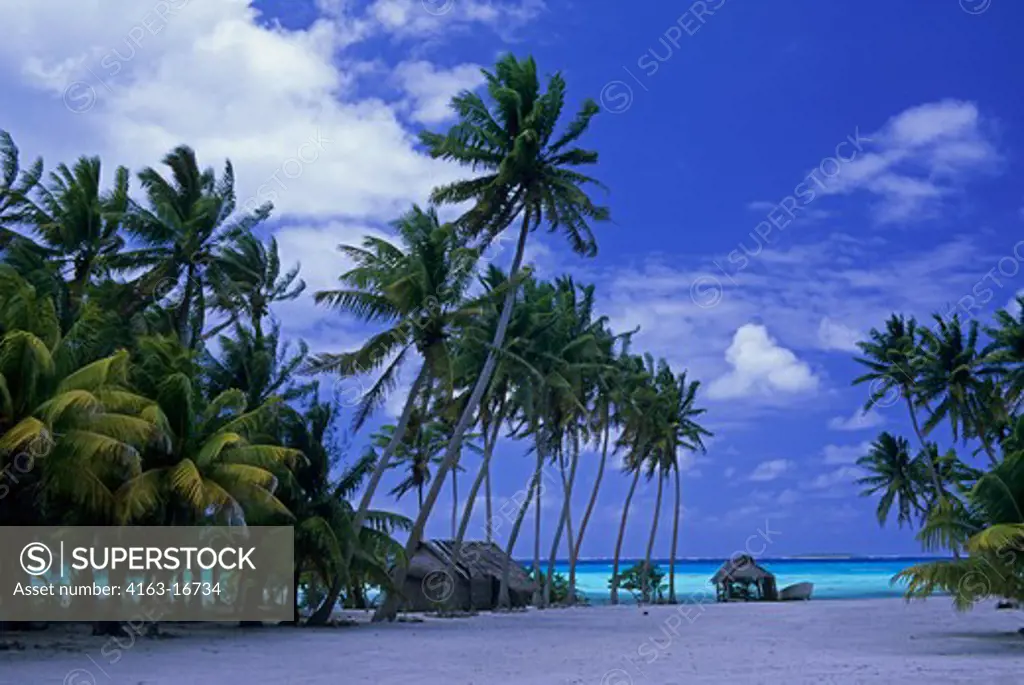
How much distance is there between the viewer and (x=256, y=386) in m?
23.9

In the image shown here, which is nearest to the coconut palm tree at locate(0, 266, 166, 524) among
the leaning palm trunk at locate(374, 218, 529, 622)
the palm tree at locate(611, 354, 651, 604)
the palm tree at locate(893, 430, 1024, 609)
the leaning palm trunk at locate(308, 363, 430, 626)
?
the leaning palm trunk at locate(308, 363, 430, 626)

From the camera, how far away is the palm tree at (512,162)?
2702 cm

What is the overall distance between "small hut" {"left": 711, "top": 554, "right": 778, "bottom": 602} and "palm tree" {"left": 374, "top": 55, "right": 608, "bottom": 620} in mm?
28822

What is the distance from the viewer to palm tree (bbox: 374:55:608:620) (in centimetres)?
2702

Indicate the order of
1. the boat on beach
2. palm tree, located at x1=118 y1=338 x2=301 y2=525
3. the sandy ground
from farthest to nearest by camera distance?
the boat on beach, palm tree, located at x1=118 y1=338 x2=301 y2=525, the sandy ground

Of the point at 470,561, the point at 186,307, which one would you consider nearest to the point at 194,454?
the point at 186,307

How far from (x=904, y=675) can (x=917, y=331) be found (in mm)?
35046

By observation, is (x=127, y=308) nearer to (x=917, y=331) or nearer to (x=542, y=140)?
(x=542, y=140)

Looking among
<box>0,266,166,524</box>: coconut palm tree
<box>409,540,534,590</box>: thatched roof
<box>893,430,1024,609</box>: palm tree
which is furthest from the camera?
<box>409,540,534,590</box>: thatched roof

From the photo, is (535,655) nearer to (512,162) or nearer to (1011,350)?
(512,162)

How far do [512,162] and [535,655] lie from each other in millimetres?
14417

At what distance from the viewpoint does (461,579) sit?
36188 mm

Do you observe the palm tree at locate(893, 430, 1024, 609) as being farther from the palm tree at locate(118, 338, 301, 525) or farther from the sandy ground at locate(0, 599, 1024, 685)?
the palm tree at locate(118, 338, 301, 525)

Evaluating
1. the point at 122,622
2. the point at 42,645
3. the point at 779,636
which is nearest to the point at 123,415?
the point at 42,645
